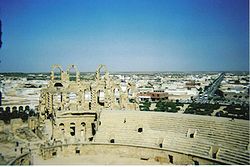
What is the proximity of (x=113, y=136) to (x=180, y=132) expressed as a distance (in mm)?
6708

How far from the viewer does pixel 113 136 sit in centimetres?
3006

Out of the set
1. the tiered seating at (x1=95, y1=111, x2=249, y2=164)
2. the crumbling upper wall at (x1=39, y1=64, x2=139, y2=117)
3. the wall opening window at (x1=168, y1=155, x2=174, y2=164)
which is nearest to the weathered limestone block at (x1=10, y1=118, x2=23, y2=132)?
the crumbling upper wall at (x1=39, y1=64, x2=139, y2=117)

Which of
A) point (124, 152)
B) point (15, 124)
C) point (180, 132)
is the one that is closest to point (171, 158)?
point (180, 132)

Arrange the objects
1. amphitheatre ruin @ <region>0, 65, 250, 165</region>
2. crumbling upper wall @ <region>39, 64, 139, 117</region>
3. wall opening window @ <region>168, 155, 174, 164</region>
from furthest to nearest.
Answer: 1. crumbling upper wall @ <region>39, 64, 139, 117</region>
2. wall opening window @ <region>168, 155, 174, 164</region>
3. amphitheatre ruin @ <region>0, 65, 250, 165</region>

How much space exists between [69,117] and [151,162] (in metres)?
11.7

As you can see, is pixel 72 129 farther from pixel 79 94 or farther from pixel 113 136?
pixel 113 136

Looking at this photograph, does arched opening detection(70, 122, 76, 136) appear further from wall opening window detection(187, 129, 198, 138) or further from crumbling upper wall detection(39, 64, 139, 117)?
wall opening window detection(187, 129, 198, 138)

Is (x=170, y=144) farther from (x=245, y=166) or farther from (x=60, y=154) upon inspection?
(x=60, y=154)

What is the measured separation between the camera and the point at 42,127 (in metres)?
34.4

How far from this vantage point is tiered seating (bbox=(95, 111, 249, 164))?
2480 centimetres

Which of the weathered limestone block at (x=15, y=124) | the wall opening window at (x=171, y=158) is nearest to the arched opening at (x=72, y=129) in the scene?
the weathered limestone block at (x=15, y=124)

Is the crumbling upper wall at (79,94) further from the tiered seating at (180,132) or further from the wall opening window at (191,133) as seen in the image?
the wall opening window at (191,133)

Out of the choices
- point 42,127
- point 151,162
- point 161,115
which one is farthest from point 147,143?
point 42,127

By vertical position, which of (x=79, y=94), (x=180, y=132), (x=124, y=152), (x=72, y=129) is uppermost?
(x=79, y=94)
